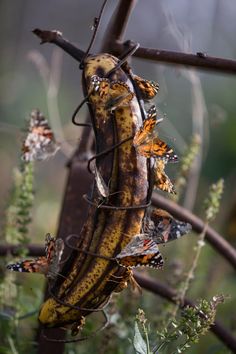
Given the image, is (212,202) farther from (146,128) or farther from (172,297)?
(146,128)

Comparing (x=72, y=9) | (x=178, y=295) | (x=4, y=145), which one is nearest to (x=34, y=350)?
(x=178, y=295)

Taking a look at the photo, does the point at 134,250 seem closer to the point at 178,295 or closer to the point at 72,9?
the point at 178,295

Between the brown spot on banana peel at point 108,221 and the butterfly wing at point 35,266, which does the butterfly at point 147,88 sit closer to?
the brown spot on banana peel at point 108,221

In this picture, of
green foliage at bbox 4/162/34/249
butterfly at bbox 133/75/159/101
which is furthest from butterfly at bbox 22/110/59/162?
butterfly at bbox 133/75/159/101

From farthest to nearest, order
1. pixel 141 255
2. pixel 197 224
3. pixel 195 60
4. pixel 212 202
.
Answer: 1. pixel 197 224
2. pixel 212 202
3. pixel 195 60
4. pixel 141 255

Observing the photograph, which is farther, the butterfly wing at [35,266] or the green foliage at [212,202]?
the green foliage at [212,202]

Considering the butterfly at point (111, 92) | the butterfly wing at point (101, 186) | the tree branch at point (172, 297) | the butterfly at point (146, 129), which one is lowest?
the tree branch at point (172, 297)

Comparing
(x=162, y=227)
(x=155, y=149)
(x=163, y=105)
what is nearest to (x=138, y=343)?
(x=162, y=227)

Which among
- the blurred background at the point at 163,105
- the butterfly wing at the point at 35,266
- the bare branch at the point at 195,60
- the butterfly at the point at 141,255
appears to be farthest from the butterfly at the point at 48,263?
the bare branch at the point at 195,60

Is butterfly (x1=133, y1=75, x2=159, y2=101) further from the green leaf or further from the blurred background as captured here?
the green leaf
